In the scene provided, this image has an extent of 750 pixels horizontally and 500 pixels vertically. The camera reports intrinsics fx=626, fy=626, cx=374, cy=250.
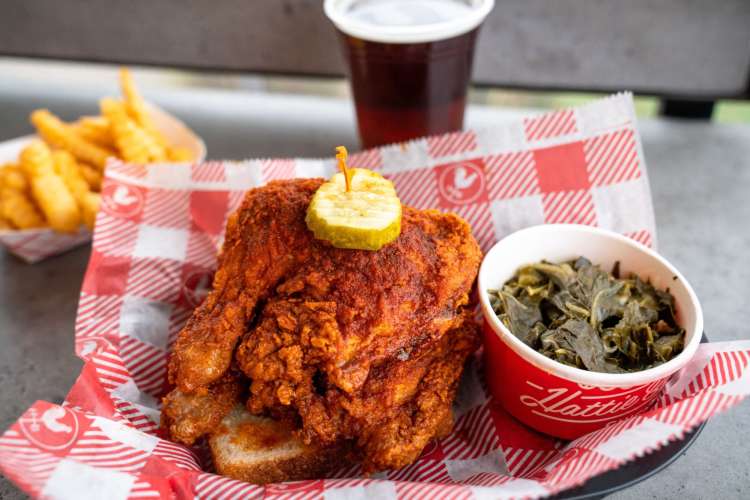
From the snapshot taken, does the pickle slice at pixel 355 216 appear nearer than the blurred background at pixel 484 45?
Yes

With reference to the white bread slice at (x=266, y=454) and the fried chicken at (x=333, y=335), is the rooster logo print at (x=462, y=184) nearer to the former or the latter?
the fried chicken at (x=333, y=335)

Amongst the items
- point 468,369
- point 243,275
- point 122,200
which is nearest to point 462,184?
point 468,369

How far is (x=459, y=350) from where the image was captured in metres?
1.88

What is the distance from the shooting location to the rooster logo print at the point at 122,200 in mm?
2348

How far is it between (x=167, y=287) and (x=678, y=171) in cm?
252

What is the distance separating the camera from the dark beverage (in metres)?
2.39

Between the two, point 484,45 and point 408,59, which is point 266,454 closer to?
point 408,59

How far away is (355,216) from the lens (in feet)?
5.52

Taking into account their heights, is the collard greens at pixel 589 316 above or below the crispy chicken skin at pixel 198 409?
above

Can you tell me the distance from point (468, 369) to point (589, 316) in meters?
0.46

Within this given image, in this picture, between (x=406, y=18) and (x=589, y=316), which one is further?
(x=406, y=18)

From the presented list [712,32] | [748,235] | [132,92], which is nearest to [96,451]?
[132,92]

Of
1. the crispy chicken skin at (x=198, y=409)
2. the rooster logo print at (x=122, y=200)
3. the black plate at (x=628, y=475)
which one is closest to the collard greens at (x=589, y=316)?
the black plate at (x=628, y=475)

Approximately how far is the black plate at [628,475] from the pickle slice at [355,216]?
776mm
